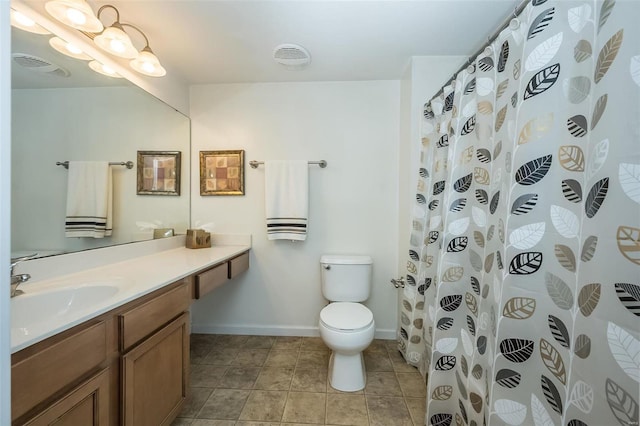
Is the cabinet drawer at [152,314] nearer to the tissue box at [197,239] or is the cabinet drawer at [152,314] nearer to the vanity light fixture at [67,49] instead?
the tissue box at [197,239]

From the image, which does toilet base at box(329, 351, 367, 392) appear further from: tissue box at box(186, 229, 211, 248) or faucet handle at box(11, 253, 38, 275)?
faucet handle at box(11, 253, 38, 275)

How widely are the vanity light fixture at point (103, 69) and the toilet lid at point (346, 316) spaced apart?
1.87 m

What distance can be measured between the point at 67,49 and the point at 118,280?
116 centimetres

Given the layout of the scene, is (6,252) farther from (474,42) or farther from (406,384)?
(474,42)

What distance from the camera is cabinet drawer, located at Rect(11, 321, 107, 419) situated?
60cm

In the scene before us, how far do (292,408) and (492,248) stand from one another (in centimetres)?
129

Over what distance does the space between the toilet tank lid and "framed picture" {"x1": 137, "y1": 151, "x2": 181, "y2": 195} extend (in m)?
1.29


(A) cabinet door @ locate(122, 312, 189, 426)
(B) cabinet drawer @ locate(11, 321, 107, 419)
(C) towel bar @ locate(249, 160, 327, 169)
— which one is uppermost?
(C) towel bar @ locate(249, 160, 327, 169)

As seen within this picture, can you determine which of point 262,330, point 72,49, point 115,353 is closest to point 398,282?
point 262,330

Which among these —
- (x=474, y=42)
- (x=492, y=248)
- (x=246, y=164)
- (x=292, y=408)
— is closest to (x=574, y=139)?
(x=492, y=248)

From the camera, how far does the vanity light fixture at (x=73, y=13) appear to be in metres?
1.06

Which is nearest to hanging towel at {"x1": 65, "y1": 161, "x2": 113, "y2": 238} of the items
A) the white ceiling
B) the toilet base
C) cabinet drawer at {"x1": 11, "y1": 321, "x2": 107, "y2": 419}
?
cabinet drawer at {"x1": 11, "y1": 321, "x2": 107, "y2": 419}

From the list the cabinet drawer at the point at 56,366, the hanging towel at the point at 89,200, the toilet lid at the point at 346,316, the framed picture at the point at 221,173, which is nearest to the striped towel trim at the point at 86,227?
the hanging towel at the point at 89,200

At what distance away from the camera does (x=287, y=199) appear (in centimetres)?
195
